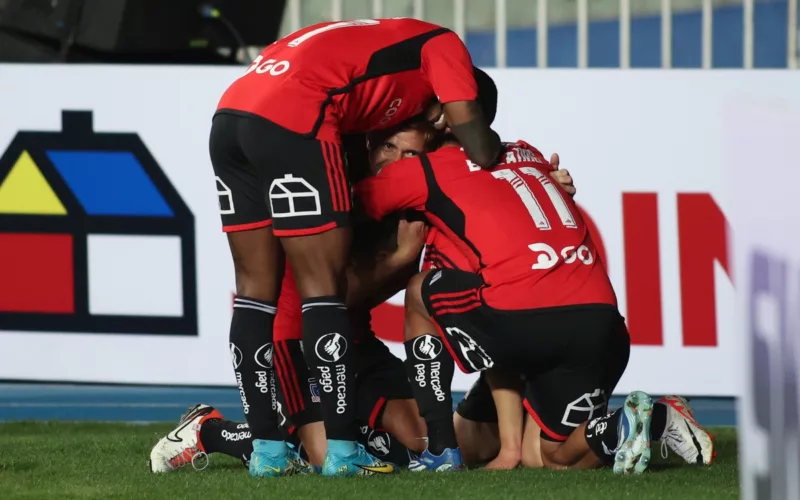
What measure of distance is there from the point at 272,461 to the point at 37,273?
2.20m

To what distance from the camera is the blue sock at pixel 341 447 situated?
3.48m

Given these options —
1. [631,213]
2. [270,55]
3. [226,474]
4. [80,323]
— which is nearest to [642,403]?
[226,474]

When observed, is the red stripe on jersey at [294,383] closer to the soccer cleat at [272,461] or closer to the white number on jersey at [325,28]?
the soccer cleat at [272,461]

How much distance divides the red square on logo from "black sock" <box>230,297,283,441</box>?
1951 millimetres

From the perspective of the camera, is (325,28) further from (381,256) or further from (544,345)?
(544,345)

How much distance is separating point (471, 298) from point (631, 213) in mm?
1774

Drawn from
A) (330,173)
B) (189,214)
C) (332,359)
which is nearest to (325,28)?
(330,173)

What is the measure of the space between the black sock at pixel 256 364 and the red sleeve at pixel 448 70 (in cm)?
78

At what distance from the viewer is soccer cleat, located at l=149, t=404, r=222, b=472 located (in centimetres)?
380

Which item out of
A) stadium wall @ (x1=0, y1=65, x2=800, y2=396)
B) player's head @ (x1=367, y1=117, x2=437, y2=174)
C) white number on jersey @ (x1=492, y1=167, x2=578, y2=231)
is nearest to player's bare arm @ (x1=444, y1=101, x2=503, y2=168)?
white number on jersey @ (x1=492, y1=167, x2=578, y2=231)

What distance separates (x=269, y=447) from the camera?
3.58 meters

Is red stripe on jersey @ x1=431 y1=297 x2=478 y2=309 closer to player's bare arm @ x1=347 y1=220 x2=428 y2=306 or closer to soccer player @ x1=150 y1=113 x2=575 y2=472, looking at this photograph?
soccer player @ x1=150 y1=113 x2=575 y2=472

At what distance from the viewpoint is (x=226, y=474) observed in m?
3.66

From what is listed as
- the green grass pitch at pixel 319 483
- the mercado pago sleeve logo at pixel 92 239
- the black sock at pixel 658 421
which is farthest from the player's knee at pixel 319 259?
the mercado pago sleeve logo at pixel 92 239
